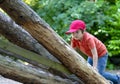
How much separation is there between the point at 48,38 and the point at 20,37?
1.31 ft

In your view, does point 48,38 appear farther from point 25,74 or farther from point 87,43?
point 87,43

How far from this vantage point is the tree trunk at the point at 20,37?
385 cm

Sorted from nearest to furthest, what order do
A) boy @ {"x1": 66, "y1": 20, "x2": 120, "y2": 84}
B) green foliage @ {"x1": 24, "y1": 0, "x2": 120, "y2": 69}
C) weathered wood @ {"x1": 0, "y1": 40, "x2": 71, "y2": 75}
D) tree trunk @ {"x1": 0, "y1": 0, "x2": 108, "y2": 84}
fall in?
tree trunk @ {"x1": 0, "y1": 0, "x2": 108, "y2": 84} → weathered wood @ {"x1": 0, "y1": 40, "x2": 71, "y2": 75} → boy @ {"x1": 66, "y1": 20, "x2": 120, "y2": 84} → green foliage @ {"x1": 24, "y1": 0, "x2": 120, "y2": 69}

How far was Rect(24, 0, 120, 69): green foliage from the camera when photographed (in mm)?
9789

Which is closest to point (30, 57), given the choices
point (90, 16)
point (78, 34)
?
point (78, 34)

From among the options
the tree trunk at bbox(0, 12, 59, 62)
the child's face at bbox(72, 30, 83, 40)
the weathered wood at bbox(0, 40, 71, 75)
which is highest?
the child's face at bbox(72, 30, 83, 40)

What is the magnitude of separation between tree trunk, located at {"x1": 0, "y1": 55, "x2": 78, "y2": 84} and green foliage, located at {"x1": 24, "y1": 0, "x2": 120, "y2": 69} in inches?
217

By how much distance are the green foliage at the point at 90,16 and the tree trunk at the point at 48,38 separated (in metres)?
5.40

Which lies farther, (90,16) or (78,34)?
(90,16)

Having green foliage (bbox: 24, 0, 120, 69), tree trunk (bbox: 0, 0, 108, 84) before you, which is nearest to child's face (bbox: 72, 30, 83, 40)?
tree trunk (bbox: 0, 0, 108, 84)

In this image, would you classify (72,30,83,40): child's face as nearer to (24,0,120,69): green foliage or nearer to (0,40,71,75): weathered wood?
(0,40,71,75): weathered wood

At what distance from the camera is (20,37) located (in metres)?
3.95

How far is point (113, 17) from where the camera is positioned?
10.1 m

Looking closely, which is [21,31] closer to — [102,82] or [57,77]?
[57,77]
